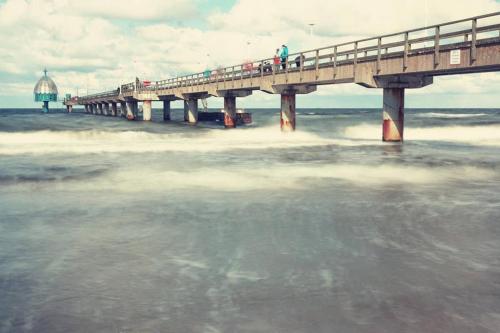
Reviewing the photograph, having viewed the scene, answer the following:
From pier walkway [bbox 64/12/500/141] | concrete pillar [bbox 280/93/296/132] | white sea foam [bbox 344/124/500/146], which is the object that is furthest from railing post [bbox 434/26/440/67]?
concrete pillar [bbox 280/93/296/132]

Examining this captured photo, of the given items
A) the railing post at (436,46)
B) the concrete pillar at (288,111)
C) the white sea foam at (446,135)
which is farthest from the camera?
the white sea foam at (446,135)

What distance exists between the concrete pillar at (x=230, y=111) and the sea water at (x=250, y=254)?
40.2 metres

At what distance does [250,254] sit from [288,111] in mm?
36697

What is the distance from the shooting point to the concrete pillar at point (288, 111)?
1722 inches

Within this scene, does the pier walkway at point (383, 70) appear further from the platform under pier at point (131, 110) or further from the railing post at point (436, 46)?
the platform under pier at point (131, 110)

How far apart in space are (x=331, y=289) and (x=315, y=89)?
3492cm

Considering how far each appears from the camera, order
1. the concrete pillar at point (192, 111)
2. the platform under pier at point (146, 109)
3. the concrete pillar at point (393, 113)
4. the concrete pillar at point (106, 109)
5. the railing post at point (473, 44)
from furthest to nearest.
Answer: the concrete pillar at point (106, 109)
the platform under pier at point (146, 109)
the concrete pillar at point (192, 111)
the concrete pillar at point (393, 113)
the railing post at point (473, 44)

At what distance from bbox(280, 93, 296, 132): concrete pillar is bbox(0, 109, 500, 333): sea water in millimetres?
25847

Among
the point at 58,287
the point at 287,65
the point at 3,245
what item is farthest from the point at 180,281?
the point at 287,65

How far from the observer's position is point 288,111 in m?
44.9

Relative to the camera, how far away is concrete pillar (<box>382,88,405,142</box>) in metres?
32.2

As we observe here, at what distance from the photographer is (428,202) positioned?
13.9 m

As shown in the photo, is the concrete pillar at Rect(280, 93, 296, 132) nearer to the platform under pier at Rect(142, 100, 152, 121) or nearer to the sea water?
the sea water

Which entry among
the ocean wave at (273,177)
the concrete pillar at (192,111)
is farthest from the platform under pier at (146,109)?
the ocean wave at (273,177)
